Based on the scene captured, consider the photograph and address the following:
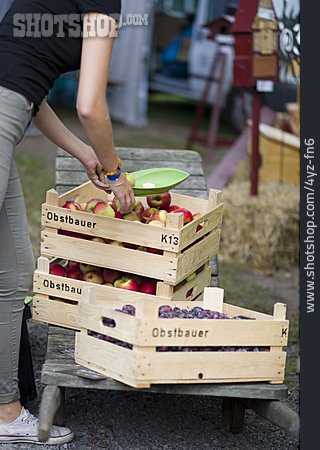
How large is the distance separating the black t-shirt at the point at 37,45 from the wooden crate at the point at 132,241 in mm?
660

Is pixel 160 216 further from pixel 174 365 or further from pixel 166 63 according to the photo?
pixel 166 63

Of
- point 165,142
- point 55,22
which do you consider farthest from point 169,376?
point 165,142

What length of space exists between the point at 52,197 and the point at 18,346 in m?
0.62

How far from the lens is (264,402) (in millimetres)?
3098

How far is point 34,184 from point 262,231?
99.1 inches

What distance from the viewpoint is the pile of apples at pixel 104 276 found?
135 inches

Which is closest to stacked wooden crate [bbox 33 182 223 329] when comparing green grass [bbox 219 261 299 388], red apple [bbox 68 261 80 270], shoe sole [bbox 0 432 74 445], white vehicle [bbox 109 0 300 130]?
red apple [bbox 68 261 80 270]

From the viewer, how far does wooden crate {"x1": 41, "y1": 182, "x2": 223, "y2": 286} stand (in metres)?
3.31

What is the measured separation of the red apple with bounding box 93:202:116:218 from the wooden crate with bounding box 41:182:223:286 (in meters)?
0.09

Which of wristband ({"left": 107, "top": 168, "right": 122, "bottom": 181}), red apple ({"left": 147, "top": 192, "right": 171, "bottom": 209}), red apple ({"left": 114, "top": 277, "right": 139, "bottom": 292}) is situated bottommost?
red apple ({"left": 114, "top": 277, "right": 139, "bottom": 292})

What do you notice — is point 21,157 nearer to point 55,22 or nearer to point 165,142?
point 165,142

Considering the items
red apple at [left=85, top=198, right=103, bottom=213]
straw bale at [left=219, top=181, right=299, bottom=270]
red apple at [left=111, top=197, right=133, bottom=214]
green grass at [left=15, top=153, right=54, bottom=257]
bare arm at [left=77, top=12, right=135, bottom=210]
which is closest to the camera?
bare arm at [left=77, top=12, right=135, bottom=210]

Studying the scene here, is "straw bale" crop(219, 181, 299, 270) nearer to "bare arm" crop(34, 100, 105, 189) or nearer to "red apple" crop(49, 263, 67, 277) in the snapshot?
"red apple" crop(49, 263, 67, 277)

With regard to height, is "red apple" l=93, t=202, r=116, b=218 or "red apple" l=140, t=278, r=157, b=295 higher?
"red apple" l=93, t=202, r=116, b=218
